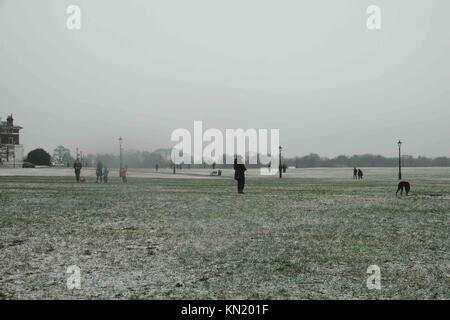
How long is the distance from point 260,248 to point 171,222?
14.6 ft

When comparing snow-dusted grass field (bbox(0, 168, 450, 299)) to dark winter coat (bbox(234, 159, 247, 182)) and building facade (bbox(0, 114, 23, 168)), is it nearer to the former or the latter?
dark winter coat (bbox(234, 159, 247, 182))

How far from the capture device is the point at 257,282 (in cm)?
686

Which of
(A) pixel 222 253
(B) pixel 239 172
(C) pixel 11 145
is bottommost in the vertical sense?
(A) pixel 222 253

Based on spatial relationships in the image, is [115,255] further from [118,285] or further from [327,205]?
[327,205]

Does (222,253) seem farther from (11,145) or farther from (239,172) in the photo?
(11,145)

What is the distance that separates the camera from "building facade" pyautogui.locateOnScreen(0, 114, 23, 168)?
106 m

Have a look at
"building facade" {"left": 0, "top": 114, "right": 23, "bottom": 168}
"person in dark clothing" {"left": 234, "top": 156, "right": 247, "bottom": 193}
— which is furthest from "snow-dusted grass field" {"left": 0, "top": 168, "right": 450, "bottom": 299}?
"building facade" {"left": 0, "top": 114, "right": 23, "bottom": 168}

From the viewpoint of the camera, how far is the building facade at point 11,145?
106250 mm

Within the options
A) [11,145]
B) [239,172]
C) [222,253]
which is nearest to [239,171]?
[239,172]

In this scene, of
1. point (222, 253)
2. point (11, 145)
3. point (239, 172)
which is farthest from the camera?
point (11, 145)

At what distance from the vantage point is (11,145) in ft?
352

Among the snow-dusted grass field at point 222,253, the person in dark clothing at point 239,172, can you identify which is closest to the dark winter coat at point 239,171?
the person in dark clothing at point 239,172

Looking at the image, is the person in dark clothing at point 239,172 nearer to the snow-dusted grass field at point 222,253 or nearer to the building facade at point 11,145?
the snow-dusted grass field at point 222,253
